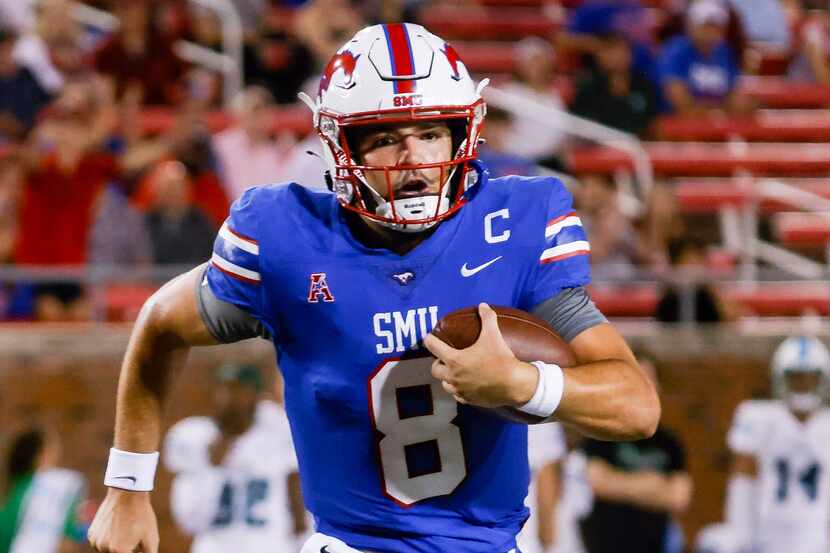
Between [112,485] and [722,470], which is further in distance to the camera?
[722,470]

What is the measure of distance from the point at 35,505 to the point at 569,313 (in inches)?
140

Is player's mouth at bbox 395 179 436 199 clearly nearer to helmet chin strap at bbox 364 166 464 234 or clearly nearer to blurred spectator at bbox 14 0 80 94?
helmet chin strap at bbox 364 166 464 234

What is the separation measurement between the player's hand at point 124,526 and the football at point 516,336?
82 cm

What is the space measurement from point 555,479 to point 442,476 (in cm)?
361

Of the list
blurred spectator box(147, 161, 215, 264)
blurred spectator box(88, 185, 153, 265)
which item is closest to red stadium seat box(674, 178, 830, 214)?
blurred spectator box(147, 161, 215, 264)

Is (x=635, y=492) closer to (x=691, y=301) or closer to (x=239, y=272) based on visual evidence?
(x=691, y=301)

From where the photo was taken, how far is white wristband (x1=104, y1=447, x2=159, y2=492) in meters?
3.21

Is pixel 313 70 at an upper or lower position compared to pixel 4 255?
upper

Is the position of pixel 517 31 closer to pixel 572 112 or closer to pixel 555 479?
pixel 572 112

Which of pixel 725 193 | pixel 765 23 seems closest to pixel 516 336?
pixel 725 193

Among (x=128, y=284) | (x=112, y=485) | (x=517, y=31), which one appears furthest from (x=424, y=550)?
(x=517, y=31)

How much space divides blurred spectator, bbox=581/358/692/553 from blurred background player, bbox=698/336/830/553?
0.40m

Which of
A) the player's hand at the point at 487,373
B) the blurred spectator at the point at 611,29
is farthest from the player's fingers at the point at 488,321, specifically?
the blurred spectator at the point at 611,29

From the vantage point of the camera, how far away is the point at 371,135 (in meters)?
3.07
